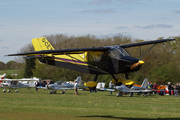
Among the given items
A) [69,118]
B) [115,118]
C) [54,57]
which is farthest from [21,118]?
[54,57]

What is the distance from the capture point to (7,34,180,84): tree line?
46906 mm

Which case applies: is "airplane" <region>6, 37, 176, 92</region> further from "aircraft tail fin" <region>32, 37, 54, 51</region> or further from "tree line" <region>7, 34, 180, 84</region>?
"tree line" <region>7, 34, 180, 84</region>

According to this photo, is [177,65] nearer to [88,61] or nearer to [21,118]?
[88,61]

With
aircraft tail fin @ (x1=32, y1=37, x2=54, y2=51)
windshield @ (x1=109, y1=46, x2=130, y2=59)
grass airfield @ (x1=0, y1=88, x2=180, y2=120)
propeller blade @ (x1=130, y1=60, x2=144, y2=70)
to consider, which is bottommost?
grass airfield @ (x1=0, y1=88, x2=180, y2=120)

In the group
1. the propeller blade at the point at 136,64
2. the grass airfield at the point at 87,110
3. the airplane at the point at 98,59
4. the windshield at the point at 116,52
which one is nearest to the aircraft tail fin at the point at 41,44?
the airplane at the point at 98,59

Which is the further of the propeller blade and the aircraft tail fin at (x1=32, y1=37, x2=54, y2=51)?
the aircraft tail fin at (x1=32, y1=37, x2=54, y2=51)

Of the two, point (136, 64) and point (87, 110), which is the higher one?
point (136, 64)

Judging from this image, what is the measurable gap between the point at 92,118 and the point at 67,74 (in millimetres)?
48340

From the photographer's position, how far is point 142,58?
47938 millimetres

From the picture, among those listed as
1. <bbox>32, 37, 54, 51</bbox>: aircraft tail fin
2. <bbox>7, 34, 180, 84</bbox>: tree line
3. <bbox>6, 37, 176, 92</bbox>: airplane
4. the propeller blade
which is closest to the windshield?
<bbox>6, 37, 176, 92</bbox>: airplane

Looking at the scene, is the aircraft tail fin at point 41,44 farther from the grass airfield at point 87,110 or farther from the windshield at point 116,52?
the grass airfield at point 87,110

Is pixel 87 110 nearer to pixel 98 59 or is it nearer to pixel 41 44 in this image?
pixel 98 59

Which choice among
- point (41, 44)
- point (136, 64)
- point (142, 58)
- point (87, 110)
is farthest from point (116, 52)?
point (142, 58)

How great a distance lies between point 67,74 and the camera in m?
59.7
